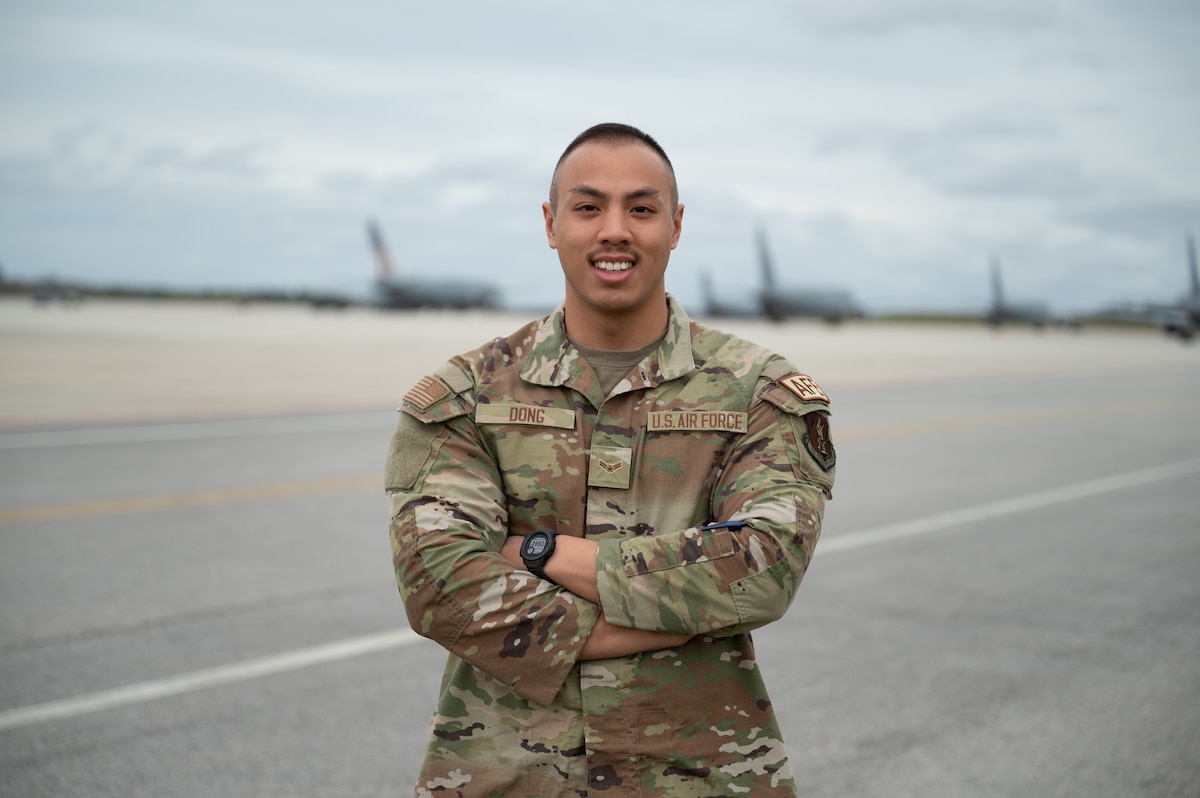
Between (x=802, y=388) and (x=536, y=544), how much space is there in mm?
652

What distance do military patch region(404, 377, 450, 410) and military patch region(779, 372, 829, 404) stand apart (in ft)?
2.35

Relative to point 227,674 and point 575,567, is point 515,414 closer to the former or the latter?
point 575,567

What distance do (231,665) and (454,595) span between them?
153 inches

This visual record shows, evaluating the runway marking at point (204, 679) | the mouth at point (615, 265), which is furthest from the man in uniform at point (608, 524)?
the runway marking at point (204, 679)

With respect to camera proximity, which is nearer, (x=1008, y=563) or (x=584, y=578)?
(x=584, y=578)

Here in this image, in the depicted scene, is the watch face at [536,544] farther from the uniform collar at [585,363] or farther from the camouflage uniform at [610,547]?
the uniform collar at [585,363]

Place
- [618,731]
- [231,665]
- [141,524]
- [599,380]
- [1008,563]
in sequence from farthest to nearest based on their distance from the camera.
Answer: [141,524] → [1008,563] → [231,665] → [599,380] → [618,731]

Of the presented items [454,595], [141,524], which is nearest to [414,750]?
[454,595]

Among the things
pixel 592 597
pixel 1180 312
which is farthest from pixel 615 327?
pixel 1180 312

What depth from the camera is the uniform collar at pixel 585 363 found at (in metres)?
2.44

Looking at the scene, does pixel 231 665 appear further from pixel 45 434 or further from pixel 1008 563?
pixel 45 434

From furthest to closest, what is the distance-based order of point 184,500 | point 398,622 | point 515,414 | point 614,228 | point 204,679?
point 184,500 < point 398,622 < point 204,679 < point 515,414 < point 614,228

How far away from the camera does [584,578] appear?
2340mm

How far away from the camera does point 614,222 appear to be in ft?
7.64
